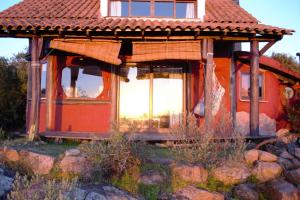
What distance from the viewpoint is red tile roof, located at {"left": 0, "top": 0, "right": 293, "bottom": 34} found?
405 inches

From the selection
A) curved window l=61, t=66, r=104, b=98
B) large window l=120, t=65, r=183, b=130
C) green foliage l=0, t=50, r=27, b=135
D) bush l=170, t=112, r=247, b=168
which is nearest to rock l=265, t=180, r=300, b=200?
bush l=170, t=112, r=247, b=168

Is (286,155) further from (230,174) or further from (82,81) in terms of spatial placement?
(82,81)

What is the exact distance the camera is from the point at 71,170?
23.8 feet

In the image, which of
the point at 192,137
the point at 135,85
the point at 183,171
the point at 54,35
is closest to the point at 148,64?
the point at 135,85

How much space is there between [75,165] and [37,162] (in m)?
0.74

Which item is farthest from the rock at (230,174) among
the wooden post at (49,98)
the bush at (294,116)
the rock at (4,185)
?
the bush at (294,116)

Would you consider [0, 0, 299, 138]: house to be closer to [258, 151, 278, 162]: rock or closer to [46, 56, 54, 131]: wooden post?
[46, 56, 54, 131]: wooden post

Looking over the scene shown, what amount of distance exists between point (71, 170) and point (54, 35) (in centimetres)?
488

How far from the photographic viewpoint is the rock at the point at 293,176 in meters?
7.85

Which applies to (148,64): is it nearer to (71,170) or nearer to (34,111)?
(34,111)

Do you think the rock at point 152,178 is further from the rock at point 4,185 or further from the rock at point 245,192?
the rock at point 4,185

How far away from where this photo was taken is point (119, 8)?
12.4m

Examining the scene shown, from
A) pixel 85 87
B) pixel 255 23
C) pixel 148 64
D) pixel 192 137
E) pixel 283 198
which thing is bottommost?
pixel 283 198

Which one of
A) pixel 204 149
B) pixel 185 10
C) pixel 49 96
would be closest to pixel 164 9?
pixel 185 10
